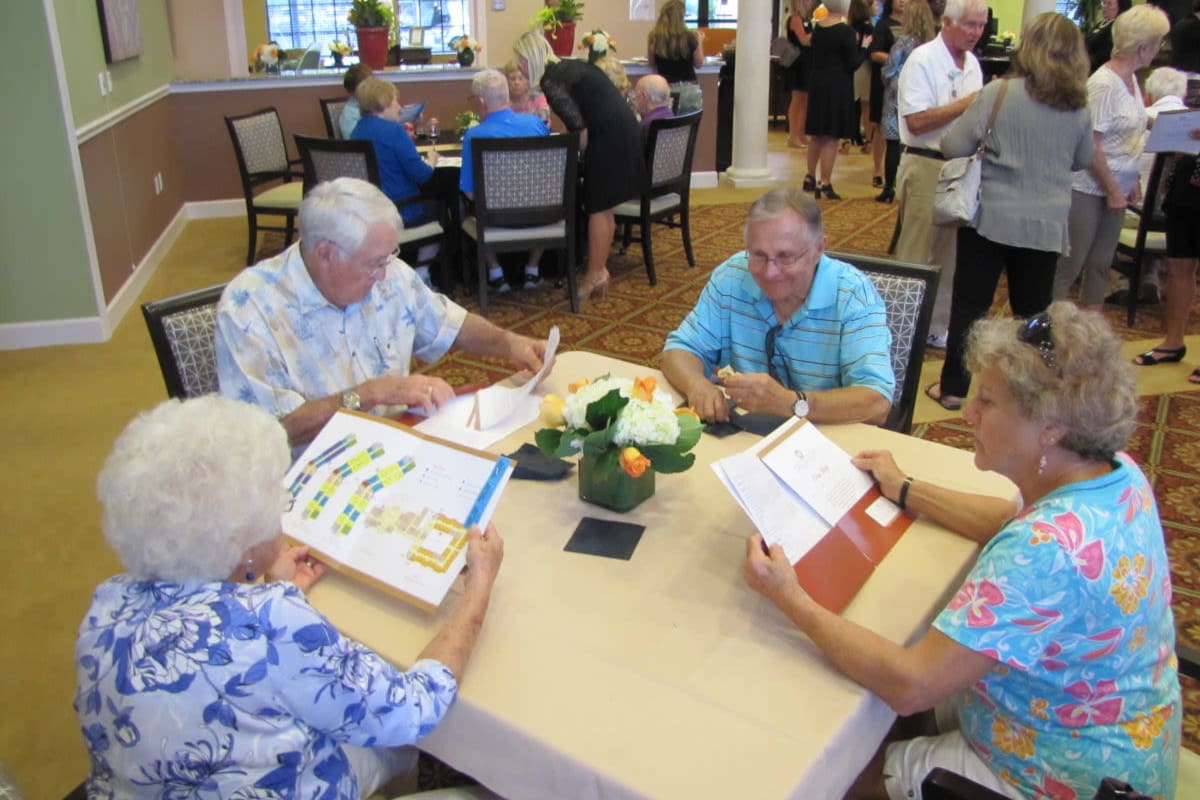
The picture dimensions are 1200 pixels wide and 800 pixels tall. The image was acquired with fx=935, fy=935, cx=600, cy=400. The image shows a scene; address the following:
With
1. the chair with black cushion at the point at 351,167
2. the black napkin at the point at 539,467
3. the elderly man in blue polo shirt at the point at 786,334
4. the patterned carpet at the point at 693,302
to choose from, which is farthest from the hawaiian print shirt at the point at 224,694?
the chair with black cushion at the point at 351,167

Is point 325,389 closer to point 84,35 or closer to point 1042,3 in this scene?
point 84,35

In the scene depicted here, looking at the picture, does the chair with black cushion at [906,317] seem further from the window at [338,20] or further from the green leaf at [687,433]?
the window at [338,20]

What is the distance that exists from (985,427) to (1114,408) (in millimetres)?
172

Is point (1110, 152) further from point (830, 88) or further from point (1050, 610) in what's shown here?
point (1050, 610)

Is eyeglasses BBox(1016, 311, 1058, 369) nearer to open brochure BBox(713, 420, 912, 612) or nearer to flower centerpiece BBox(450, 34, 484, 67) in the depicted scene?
open brochure BBox(713, 420, 912, 612)

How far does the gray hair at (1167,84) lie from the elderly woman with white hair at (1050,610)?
13.4 ft

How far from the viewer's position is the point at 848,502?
1.55 metres

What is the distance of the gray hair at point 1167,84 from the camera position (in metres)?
4.57

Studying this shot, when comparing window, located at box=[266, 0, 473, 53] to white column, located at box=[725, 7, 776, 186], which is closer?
white column, located at box=[725, 7, 776, 186]

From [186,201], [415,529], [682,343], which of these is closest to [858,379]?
[682,343]

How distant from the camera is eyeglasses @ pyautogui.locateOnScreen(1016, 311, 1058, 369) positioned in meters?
Result: 1.30

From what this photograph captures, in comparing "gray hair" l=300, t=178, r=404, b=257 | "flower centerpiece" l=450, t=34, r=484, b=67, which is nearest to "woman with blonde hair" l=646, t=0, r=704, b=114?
"flower centerpiece" l=450, t=34, r=484, b=67

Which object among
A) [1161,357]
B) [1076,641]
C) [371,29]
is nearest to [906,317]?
[1076,641]

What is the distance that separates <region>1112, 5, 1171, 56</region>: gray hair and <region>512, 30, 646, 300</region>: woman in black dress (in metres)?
2.31
